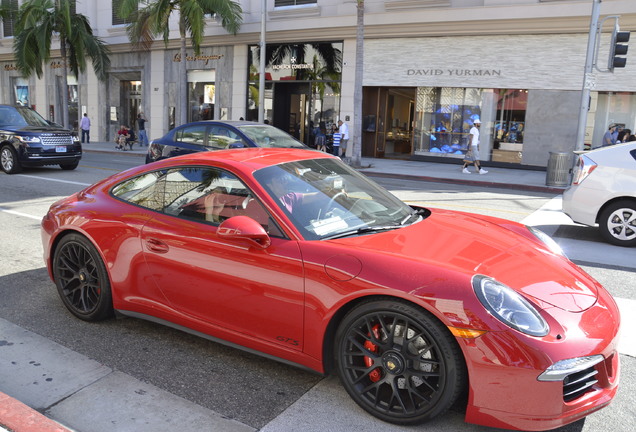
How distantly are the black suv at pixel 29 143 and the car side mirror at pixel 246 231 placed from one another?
39.9ft

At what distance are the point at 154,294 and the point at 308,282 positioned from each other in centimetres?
137

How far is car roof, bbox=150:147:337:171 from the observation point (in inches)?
149

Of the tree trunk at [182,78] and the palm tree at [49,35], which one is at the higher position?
the palm tree at [49,35]

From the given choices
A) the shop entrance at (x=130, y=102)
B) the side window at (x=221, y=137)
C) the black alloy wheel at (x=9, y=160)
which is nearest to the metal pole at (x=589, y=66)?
the side window at (x=221, y=137)

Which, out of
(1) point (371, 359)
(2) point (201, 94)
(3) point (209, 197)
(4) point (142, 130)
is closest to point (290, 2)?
(2) point (201, 94)

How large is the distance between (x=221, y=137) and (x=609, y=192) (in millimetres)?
7156

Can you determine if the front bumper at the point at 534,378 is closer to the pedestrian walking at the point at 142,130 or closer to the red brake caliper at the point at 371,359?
the red brake caliper at the point at 371,359

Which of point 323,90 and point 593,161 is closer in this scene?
point 593,161

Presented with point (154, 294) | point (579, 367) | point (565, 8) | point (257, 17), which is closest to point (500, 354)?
point (579, 367)

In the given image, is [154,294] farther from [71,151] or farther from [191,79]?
[191,79]

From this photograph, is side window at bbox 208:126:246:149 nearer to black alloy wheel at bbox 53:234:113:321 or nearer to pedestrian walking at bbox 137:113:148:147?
black alloy wheel at bbox 53:234:113:321

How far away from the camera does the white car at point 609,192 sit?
7.77m

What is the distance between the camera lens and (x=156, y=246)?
3.82m

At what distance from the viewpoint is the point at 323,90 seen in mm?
25094
